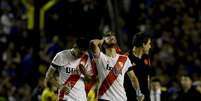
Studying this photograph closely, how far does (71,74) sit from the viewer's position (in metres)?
15.5

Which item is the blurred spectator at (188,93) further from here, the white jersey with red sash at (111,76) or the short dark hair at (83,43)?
the short dark hair at (83,43)

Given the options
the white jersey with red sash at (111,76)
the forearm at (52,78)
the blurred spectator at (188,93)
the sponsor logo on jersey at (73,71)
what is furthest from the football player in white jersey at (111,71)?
the blurred spectator at (188,93)

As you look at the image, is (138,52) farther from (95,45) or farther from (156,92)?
(156,92)

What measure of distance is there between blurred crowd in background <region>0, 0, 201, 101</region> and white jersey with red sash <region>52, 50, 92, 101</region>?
8.85 m

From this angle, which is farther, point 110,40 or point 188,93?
point 188,93

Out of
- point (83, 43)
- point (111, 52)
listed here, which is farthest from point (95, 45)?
point (111, 52)

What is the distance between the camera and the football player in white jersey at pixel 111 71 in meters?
15.3

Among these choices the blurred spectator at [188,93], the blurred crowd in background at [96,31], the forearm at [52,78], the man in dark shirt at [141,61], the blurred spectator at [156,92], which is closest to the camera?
the forearm at [52,78]

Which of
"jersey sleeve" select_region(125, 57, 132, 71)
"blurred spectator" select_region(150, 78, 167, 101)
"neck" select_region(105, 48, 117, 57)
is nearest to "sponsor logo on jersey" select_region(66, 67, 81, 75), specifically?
"neck" select_region(105, 48, 117, 57)

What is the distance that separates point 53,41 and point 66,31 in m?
1.59

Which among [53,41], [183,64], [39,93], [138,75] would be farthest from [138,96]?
[53,41]

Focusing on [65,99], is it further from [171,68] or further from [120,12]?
[120,12]

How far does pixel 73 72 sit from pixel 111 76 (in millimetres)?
659

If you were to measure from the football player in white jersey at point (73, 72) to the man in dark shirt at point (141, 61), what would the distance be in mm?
789
